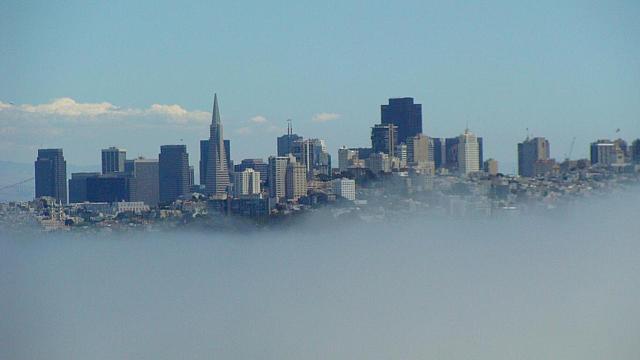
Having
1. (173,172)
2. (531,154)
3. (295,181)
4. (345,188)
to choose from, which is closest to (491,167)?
(531,154)

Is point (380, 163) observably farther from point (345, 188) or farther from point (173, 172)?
point (173, 172)

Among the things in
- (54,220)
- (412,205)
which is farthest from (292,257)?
(54,220)

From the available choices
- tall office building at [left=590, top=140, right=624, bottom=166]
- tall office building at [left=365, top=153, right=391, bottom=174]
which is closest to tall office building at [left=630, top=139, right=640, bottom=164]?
tall office building at [left=590, top=140, right=624, bottom=166]

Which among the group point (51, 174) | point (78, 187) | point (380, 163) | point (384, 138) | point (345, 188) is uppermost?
point (384, 138)

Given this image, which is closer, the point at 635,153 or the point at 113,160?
the point at 635,153

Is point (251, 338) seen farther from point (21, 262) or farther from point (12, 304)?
point (21, 262)

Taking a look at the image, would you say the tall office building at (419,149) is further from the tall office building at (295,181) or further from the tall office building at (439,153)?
the tall office building at (295,181)

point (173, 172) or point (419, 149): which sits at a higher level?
point (419, 149)
